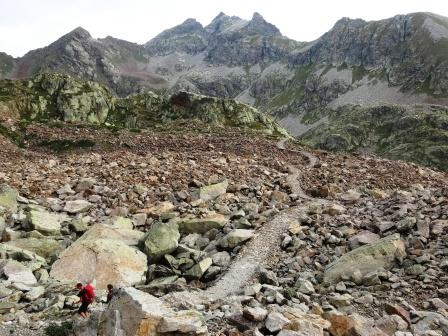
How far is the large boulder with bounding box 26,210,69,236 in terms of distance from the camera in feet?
75.5

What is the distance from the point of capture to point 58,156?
4228 cm

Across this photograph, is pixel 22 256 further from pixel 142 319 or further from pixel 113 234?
pixel 142 319

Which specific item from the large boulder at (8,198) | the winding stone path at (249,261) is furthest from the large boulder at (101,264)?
the large boulder at (8,198)

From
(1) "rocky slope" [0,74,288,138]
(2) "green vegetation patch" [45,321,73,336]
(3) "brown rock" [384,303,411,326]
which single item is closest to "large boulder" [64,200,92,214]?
(2) "green vegetation patch" [45,321,73,336]

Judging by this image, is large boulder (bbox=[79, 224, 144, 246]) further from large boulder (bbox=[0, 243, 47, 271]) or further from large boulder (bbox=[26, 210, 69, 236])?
large boulder (bbox=[26, 210, 69, 236])

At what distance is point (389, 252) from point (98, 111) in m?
73.0

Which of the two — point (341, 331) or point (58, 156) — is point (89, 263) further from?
point (58, 156)

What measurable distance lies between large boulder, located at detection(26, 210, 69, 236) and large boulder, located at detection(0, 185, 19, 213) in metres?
2.43

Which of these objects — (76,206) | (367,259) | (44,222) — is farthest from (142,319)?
(76,206)

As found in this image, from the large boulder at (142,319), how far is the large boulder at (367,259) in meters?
7.59

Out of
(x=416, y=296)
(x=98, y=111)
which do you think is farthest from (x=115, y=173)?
(x=98, y=111)

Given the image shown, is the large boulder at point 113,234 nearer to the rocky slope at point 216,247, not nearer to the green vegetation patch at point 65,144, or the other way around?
the rocky slope at point 216,247

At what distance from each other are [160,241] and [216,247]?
3.03m

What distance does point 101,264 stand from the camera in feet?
60.7
